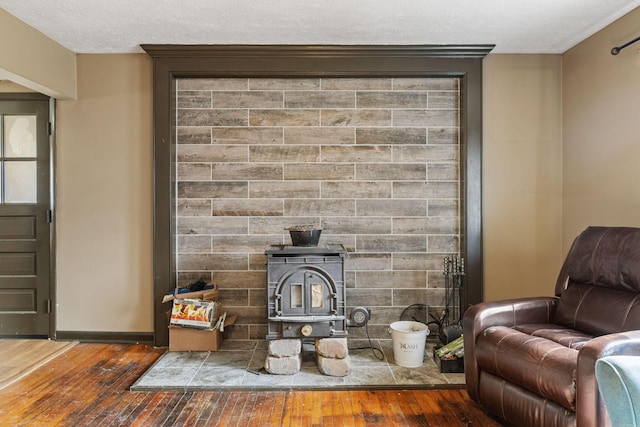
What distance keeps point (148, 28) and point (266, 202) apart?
1.62m

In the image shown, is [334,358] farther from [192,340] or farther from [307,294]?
[192,340]

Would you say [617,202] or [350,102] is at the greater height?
[350,102]

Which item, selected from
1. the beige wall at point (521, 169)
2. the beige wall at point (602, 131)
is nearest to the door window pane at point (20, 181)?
the beige wall at point (521, 169)

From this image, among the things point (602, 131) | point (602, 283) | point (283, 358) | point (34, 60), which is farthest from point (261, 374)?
point (602, 131)

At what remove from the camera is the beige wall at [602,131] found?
111 inches

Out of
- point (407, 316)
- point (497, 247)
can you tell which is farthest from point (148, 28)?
point (497, 247)

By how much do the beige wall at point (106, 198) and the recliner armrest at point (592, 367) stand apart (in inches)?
126

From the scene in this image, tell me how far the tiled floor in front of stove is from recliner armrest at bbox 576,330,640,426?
3.75 ft

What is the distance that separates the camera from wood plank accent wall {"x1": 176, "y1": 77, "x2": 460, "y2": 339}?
3.60m

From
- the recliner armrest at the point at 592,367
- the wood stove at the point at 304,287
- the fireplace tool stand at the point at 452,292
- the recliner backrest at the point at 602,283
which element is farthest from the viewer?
the fireplace tool stand at the point at 452,292

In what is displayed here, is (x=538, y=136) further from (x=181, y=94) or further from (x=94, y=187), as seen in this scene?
(x=94, y=187)

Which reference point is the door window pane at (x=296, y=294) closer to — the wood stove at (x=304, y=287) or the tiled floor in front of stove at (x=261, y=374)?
the wood stove at (x=304, y=287)

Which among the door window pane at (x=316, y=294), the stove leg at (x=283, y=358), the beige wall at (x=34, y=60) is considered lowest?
the stove leg at (x=283, y=358)

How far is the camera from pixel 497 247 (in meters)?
3.61
